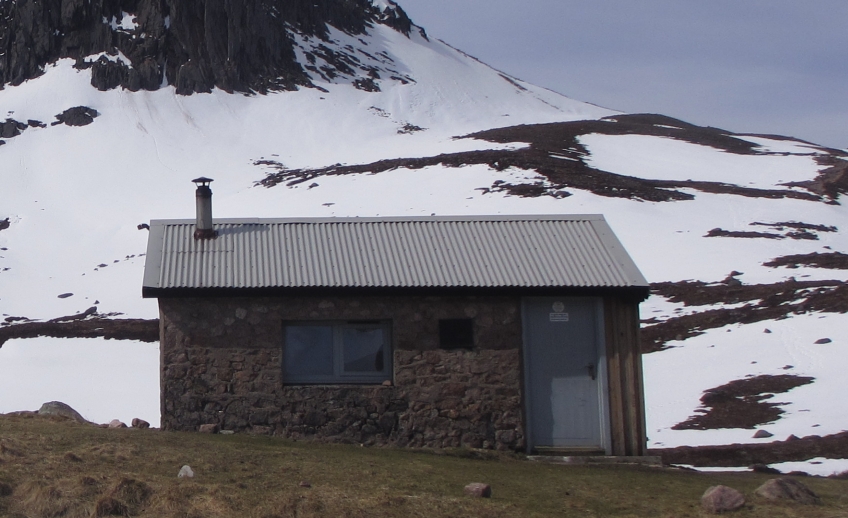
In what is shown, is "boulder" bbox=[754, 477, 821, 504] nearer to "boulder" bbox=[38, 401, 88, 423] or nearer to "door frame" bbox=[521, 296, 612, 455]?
"door frame" bbox=[521, 296, 612, 455]

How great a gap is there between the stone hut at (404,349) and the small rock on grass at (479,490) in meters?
4.05

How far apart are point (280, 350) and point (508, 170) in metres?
54.4

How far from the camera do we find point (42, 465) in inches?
401

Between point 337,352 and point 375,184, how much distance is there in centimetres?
5273

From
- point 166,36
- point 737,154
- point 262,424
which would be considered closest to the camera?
point 262,424

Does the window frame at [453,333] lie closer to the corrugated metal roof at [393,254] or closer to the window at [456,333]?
the window at [456,333]

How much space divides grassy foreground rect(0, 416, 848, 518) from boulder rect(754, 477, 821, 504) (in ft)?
0.50

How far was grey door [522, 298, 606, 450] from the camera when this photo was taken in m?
14.5

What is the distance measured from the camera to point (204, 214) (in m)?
15.2

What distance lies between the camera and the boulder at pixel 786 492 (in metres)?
10.3

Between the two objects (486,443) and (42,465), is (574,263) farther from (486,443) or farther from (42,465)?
(42,465)

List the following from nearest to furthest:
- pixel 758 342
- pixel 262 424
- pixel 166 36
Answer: pixel 262 424 < pixel 758 342 < pixel 166 36

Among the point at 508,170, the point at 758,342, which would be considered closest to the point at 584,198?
the point at 508,170

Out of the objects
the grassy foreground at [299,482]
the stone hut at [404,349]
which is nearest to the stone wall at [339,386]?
the stone hut at [404,349]
